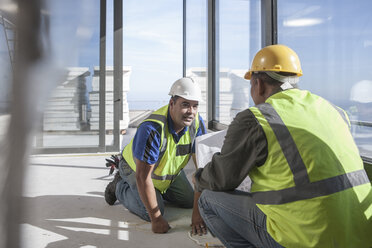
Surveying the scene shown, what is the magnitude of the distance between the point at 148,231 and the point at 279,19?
1691mm

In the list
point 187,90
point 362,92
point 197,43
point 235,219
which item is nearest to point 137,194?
point 187,90

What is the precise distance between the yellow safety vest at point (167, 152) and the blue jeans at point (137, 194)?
3.9 inches

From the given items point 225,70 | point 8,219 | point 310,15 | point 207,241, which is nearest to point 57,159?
point 225,70

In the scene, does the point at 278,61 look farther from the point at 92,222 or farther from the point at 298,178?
the point at 92,222

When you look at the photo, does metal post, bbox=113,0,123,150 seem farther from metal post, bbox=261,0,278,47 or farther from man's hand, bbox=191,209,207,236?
man's hand, bbox=191,209,207,236

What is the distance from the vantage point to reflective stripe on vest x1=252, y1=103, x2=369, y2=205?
107 cm

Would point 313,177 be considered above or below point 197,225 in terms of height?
above

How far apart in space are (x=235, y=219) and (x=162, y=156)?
73 cm

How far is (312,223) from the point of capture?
1072 millimetres

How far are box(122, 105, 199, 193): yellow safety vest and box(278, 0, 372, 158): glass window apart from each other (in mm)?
789

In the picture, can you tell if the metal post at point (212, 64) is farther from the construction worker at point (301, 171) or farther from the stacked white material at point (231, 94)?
the construction worker at point (301, 171)

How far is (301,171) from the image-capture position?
108 cm

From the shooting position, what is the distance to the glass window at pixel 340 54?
1577mm

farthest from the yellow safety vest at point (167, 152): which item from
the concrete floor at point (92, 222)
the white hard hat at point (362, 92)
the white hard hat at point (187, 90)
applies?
the white hard hat at point (362, 92)
